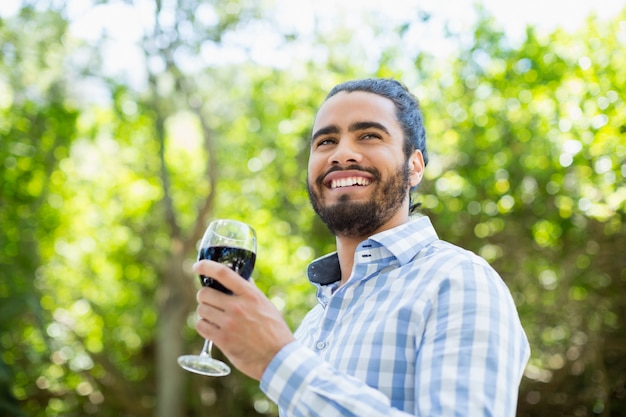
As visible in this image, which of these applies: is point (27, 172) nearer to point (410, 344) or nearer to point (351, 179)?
point (351, 179)

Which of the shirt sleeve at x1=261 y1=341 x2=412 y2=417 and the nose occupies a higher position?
the nose

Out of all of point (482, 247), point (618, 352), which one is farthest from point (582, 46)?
point (618, 352)

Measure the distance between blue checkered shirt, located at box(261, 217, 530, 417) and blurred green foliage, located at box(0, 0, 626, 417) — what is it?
439 centimetres

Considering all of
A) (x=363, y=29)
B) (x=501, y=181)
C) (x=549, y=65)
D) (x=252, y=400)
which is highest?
(x=363, y=29)

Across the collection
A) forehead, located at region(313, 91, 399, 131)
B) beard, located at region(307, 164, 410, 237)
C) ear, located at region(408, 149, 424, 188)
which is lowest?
beard, located at region(307, 164, 410, 237)

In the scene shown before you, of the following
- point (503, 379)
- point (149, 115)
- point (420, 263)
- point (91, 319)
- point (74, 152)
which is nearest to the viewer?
point (503, 379)

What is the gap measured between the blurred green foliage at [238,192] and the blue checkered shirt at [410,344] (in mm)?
4393

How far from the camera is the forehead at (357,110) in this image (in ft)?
5.36

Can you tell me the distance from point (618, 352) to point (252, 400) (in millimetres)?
4369

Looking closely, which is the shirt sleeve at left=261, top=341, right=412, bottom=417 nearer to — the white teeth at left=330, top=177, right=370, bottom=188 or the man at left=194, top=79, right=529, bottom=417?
the man at left=194, top=79, right=529, bottom=417

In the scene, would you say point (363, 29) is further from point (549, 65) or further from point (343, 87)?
point (343, 87)

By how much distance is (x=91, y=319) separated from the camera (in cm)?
1002

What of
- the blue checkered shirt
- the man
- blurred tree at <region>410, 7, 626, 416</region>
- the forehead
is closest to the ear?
the man

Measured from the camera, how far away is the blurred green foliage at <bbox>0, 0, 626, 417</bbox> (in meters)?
5.66
